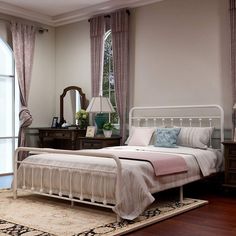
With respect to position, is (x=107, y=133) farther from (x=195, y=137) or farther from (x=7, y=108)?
(x=7, y=108)

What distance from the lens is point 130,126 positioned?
635 cm

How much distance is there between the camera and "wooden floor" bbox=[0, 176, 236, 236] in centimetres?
344

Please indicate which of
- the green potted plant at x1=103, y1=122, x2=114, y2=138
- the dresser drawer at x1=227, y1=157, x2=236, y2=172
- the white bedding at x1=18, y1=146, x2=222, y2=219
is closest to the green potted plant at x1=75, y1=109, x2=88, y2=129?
the green potted plant at x1=103, y1=122, x2=114, y2=138

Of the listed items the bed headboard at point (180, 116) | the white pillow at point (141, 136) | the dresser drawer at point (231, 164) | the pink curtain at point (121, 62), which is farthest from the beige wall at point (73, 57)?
the dresser drawer at point (231, 164)

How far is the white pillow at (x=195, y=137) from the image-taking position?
527 centimetres

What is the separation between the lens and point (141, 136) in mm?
5781

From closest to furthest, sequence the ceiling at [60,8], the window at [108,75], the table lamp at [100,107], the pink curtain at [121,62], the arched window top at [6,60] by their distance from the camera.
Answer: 1. the table lamp at [100,107]
2. the pink curtain at [121,62]
3. the ceiling at [60,8]
4. the window at [108,75]
5. the arched window top at [6,60]

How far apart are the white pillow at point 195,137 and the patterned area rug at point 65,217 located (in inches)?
35.5

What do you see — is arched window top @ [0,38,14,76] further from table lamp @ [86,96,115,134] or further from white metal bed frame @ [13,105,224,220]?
white metal bed frame @ [13,105,224,220]

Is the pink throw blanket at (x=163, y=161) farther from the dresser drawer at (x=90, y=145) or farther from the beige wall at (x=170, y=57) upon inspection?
the dresser drawer at (x=90, y=145)

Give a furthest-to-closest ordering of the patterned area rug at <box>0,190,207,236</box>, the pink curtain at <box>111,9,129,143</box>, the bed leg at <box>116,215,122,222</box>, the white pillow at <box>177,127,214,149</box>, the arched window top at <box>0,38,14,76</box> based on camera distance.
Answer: the arched window top at <box>0,38,14,76</box>
the pink curtain at <box>111,9,129,143</box>
the white pillow at <box>177,127,214,149</box>
the bed leg at <box>116,215,122,222</box>
the patterned area rug at <box>0,190,207,236</box>

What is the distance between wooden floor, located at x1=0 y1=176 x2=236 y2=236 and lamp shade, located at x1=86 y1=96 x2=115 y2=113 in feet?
6.66

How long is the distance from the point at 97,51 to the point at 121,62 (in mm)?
633

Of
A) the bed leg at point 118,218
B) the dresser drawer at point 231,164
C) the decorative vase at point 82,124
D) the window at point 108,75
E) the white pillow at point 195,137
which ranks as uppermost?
the window at point 108,75
